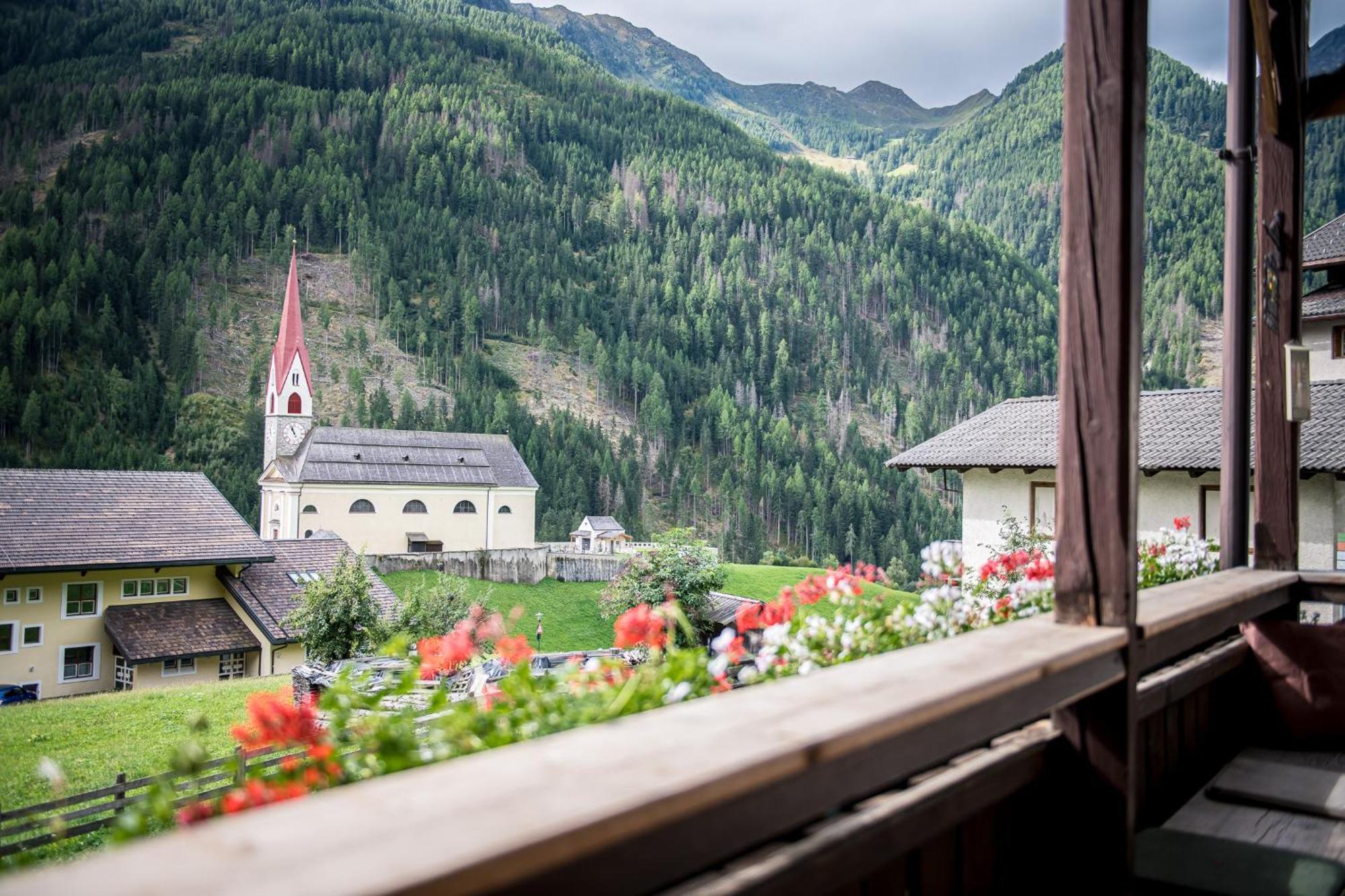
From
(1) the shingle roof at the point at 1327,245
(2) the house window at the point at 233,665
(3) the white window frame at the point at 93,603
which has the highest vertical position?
(1) the shingle roof at the point at 1327,245

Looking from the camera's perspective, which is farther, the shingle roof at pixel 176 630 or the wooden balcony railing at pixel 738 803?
the shingle roof at pixel 176 630

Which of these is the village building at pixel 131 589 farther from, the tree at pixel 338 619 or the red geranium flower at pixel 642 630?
the red geranium flower at pixel 642 630

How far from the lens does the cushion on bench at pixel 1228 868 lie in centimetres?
162

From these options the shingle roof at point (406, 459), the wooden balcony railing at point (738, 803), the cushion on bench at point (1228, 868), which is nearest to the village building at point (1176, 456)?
the cushion on bench at point (1228, 868)

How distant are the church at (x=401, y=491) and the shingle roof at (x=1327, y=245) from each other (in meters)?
29.3

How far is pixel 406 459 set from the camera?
41.0m

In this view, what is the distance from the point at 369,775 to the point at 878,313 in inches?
4072

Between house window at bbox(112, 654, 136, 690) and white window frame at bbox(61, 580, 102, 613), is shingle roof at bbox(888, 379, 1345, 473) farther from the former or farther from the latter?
white window frame at bbox(61, 580, 102, 613)

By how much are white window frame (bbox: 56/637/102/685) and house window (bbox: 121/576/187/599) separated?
1.47 m

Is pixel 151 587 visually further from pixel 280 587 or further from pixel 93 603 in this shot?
pixel 280 587

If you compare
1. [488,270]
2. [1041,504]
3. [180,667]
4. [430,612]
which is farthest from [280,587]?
[488,270]

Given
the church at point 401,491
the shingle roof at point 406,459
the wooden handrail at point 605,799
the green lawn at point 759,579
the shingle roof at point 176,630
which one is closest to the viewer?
the wooden handrail at point 605,799

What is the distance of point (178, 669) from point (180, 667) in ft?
0.24

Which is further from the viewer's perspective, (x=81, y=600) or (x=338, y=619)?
(x=81, y=600)
